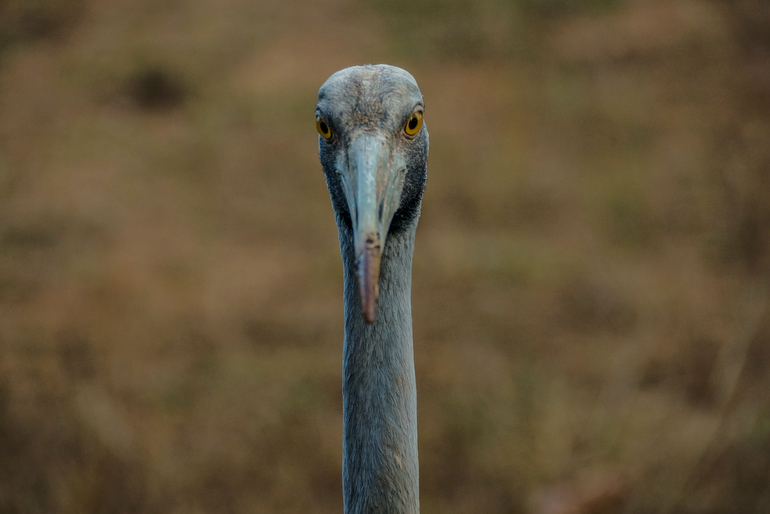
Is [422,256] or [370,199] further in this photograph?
[422,256]

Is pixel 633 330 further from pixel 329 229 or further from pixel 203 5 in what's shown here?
pixel 203 5

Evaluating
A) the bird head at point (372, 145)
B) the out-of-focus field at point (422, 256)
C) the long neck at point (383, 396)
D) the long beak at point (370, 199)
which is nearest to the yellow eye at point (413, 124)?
the bird head at point (372, 145)

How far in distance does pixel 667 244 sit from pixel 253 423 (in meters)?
5.85

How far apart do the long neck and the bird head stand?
0.25 metres

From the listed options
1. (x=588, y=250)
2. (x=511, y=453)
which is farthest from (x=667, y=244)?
(x=511, y=453)

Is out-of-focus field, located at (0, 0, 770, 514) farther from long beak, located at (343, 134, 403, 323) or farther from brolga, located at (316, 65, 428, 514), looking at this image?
long beak, located at (343, 134, 403, 323)

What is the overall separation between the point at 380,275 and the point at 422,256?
620 cm

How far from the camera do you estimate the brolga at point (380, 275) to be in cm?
177

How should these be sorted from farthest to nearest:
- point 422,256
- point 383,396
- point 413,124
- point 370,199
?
point 422,256
point 383,396
point 413,124
point 370,199

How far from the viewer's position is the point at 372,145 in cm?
A: 173

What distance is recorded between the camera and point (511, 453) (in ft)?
17.9

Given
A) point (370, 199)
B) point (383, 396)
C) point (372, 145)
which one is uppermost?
point (372, 145)

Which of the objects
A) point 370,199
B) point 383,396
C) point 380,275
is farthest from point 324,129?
point 383,396

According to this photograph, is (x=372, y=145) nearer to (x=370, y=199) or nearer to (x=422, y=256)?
(x=370, y=199)
